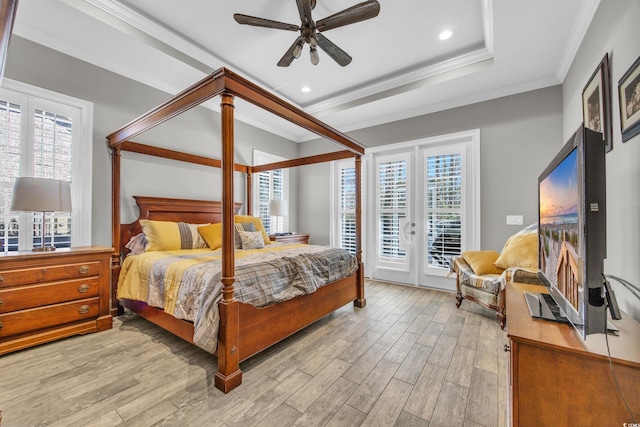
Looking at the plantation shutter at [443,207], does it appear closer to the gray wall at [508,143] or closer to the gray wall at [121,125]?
the gray wall at [508,143]

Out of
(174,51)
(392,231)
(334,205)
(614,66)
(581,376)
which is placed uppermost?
(174,51)

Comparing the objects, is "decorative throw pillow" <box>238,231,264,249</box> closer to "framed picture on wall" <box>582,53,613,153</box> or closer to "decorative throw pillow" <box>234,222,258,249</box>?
"decorative throw pillow" <box>234,222,258,249</box>

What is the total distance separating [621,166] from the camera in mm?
1602

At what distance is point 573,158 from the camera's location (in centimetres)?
111

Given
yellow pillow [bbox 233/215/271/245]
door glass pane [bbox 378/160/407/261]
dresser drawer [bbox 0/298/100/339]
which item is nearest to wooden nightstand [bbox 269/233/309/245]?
yellow pillow [bbox 233/215/271/245]

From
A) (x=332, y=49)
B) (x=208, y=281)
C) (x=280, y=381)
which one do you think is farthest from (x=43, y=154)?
(x=280, y=381)

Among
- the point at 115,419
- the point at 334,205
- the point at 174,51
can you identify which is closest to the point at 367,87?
the point at 334,205

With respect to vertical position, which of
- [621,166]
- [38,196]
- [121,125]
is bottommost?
[38,196]

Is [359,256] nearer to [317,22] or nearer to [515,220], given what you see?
[515,220]

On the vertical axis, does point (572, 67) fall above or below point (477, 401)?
above

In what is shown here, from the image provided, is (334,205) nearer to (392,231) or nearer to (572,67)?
(392,231)

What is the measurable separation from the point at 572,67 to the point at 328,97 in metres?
2.91

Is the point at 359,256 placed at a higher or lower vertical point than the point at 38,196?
lower

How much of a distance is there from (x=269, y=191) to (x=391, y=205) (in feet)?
7.42
